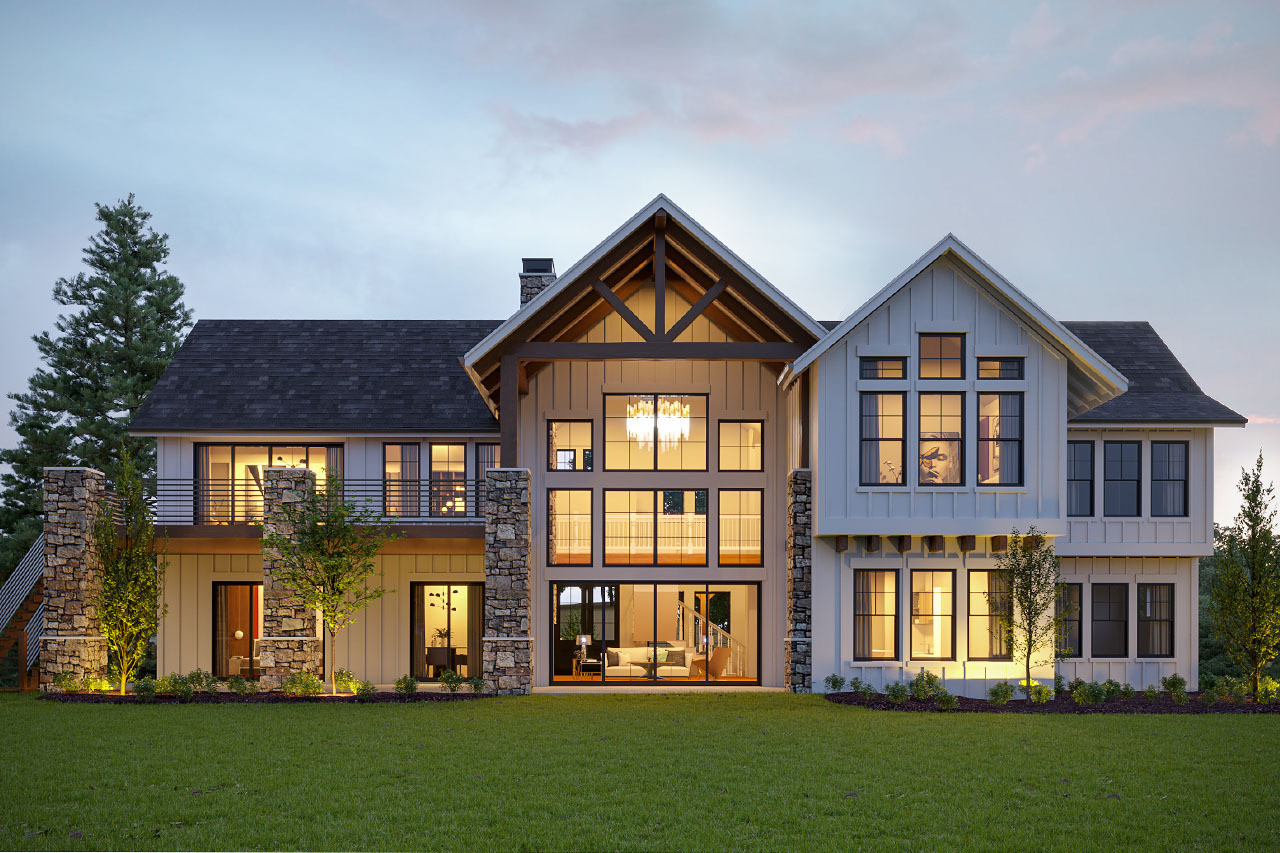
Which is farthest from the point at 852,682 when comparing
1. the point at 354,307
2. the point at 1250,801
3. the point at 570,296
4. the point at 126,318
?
the point at 354,307

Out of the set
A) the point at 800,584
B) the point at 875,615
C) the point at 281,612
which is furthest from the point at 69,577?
the point at 875,615

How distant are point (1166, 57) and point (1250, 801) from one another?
1783 centimetres

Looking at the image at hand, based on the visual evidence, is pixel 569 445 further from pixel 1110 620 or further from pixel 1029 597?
pixel 1110 620

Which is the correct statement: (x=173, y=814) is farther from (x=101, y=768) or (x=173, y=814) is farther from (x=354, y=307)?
(x=354, y=307)

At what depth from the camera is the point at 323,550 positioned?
58.9 ft

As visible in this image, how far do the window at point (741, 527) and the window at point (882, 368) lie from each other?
3825 millimetres

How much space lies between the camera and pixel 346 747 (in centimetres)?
1269

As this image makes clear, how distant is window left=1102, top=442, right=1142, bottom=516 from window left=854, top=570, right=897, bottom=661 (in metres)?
5.83

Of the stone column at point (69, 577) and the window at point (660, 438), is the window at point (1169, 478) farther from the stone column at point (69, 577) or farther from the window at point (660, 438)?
the stone column at point (69, 577)

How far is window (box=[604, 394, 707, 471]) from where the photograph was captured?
20172 mm

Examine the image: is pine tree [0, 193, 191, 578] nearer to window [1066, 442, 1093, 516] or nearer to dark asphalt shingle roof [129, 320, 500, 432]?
dark asphalt shingle roof [129, 320, 500, 432]

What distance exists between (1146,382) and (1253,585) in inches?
210

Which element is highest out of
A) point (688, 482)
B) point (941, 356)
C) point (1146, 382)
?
point (941, 356)

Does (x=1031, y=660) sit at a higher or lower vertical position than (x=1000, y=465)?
lower
